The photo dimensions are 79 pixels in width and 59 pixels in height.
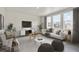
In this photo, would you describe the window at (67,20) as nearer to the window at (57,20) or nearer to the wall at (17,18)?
the window at (57,20)

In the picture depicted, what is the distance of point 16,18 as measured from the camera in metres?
2.07

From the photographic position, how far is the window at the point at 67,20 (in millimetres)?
1997

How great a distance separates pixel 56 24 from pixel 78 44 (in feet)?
2.30

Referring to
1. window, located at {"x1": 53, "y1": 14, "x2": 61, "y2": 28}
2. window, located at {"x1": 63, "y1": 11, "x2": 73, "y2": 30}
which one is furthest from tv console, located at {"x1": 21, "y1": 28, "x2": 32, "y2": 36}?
window, located at {"x1": 63, "y1": 11, "x2": 73, "y2": 30}

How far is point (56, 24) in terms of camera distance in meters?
2.17

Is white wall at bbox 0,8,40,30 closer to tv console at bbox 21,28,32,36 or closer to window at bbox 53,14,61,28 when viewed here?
tv console at bbox 21,28,32,36

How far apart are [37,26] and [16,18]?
554mm

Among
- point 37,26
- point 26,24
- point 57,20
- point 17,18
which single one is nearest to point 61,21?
point 57,20

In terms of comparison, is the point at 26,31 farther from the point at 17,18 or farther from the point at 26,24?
the point at 17,18

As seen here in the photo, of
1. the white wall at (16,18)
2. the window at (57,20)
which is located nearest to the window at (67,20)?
the window at (57,20)

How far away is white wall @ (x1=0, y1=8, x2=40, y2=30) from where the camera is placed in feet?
6.43

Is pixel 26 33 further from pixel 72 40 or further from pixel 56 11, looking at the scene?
pixel 72 40

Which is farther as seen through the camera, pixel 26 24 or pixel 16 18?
A: pixel 26 24

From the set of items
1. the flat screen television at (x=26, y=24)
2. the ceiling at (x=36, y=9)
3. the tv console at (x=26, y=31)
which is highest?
the ceiling at (x=36, y=9)
